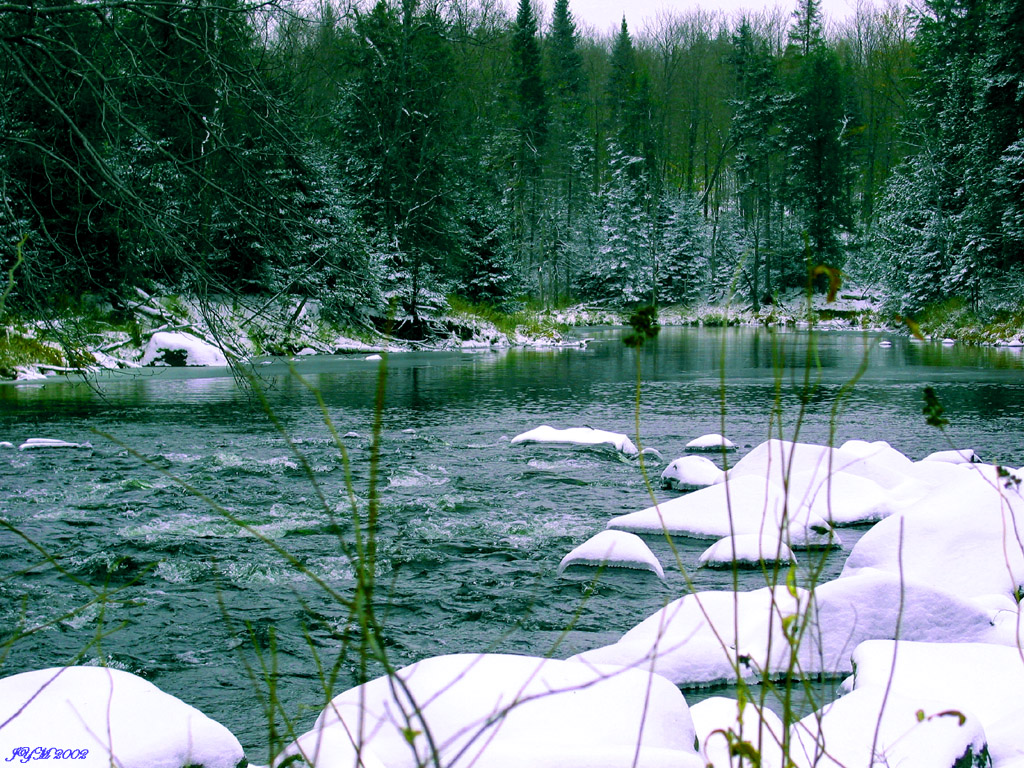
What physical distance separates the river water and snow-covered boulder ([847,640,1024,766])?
95 centimetres

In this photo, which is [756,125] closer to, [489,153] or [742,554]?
[489,153]

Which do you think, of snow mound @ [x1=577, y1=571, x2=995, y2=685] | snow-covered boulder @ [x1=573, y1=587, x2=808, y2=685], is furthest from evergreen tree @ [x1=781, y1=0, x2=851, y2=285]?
snow-covered boulder @ [x1=573, y1=587, x2=808, y2=685]

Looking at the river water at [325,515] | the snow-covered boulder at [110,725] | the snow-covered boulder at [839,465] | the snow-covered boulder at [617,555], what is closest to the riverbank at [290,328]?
the river water at [325,515]

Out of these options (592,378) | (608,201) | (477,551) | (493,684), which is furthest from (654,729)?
(608,201)

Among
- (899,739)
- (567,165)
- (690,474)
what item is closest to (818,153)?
(567,165)

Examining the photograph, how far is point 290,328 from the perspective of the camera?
11.1 ft

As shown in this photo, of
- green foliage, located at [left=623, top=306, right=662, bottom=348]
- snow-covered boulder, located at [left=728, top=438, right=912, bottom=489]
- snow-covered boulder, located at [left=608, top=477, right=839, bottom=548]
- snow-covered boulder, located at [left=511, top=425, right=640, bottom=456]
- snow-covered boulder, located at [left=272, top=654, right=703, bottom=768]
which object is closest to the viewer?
green foliage, located at [left=623, top=306, right=662, bottom=348]

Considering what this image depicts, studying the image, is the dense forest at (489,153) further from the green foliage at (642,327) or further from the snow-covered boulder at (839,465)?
the snow-covered boulder at (839,465)

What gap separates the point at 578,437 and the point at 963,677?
6343mm

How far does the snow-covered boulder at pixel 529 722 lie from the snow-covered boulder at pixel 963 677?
803 mm

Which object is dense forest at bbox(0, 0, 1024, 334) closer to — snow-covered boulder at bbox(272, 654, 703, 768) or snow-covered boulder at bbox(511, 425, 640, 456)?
snow-covered boulder at bbox(272, 654, 703, 768)

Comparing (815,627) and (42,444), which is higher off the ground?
(42,444)

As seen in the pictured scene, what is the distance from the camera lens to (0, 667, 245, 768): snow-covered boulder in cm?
241

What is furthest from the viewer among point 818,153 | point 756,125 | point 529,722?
point 756,125
